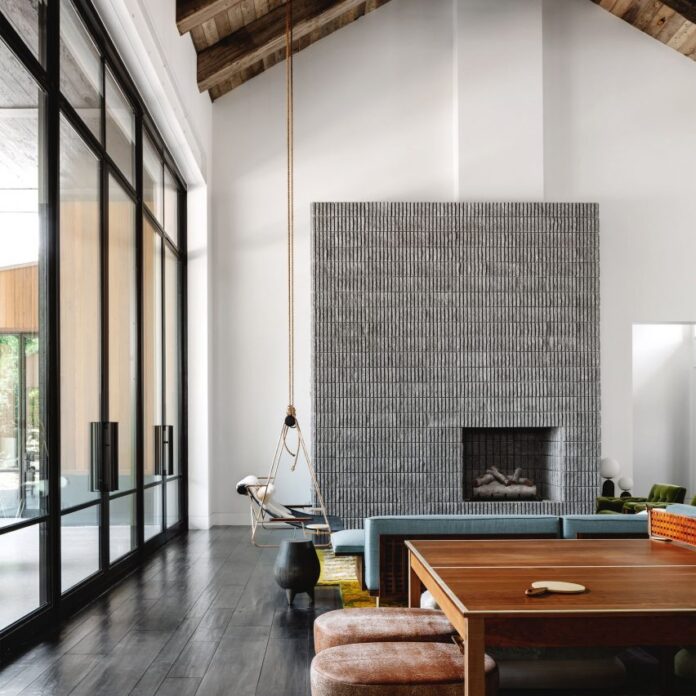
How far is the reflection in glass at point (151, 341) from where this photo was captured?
633 cm

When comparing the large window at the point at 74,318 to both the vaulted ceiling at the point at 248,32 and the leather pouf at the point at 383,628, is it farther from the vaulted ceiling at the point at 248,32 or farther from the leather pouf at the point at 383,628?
the leather pouf at the point at 383,628

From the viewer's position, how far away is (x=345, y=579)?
5.34 meters

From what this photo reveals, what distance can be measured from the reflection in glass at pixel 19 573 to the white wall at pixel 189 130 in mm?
2762

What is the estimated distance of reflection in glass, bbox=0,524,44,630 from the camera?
11.5ft

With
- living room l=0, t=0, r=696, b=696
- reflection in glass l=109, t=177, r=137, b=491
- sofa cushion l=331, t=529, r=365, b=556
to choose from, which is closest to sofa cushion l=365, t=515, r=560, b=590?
sofa cushion l=331, t=529, r=365, b=556

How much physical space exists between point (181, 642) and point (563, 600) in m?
2.33

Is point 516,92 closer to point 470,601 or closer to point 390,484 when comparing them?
point 390,484

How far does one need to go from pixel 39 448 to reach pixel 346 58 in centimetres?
569

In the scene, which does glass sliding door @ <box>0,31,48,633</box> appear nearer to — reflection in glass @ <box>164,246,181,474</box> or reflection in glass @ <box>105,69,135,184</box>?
reflection in glass @ <box>105,69,135,184</box>

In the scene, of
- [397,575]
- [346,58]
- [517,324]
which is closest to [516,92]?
[346,58]

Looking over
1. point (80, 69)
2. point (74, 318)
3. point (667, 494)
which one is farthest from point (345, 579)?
point (667, 494)

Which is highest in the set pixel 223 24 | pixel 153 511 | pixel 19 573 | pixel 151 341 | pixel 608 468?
pixel 223 24

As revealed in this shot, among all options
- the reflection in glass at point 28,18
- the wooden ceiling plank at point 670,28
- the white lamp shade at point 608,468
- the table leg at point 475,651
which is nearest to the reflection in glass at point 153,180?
the reflection in glass at point 28,18

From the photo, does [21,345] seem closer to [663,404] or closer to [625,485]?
[625,485]
